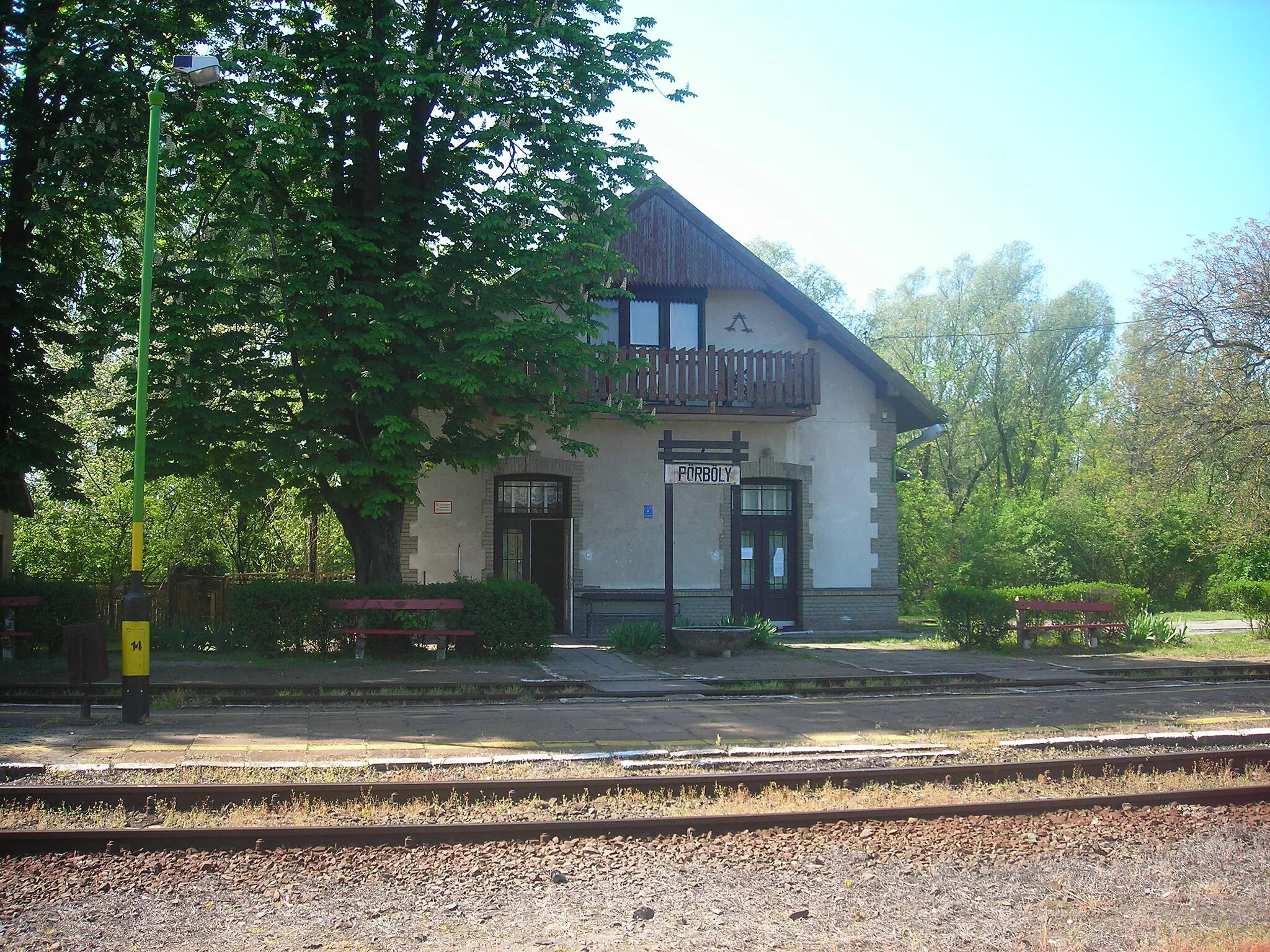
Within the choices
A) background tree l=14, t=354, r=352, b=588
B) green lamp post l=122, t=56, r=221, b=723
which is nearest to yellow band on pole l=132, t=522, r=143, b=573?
green lamp post l=122, t=56, r=221, b=723

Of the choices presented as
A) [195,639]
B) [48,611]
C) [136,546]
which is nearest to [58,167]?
[48,611]

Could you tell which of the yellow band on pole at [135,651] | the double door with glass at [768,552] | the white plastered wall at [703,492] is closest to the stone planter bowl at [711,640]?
the white plastered wall at [703,492]

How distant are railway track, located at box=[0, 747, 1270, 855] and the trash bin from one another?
385cm

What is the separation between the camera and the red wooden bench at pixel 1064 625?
18203 millimetres

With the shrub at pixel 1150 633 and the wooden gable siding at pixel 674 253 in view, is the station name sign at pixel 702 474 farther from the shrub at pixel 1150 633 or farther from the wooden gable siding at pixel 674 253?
the shrub at pixel 1150 633

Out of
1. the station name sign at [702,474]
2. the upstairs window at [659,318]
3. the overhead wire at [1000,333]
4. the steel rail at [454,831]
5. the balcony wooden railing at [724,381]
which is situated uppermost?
the overhead wire at [1000,333]

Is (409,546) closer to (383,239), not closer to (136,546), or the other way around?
(383,239)

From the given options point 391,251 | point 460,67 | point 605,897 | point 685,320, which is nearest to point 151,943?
point 605,897

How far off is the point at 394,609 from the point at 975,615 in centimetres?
995

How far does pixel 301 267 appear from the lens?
615 inches

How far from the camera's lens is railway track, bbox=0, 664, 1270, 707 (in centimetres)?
1231

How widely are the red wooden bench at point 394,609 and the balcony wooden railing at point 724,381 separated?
541 centimetres

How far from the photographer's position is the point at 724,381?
20.3m

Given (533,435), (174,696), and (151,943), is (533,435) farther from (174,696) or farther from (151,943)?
(151,943)
